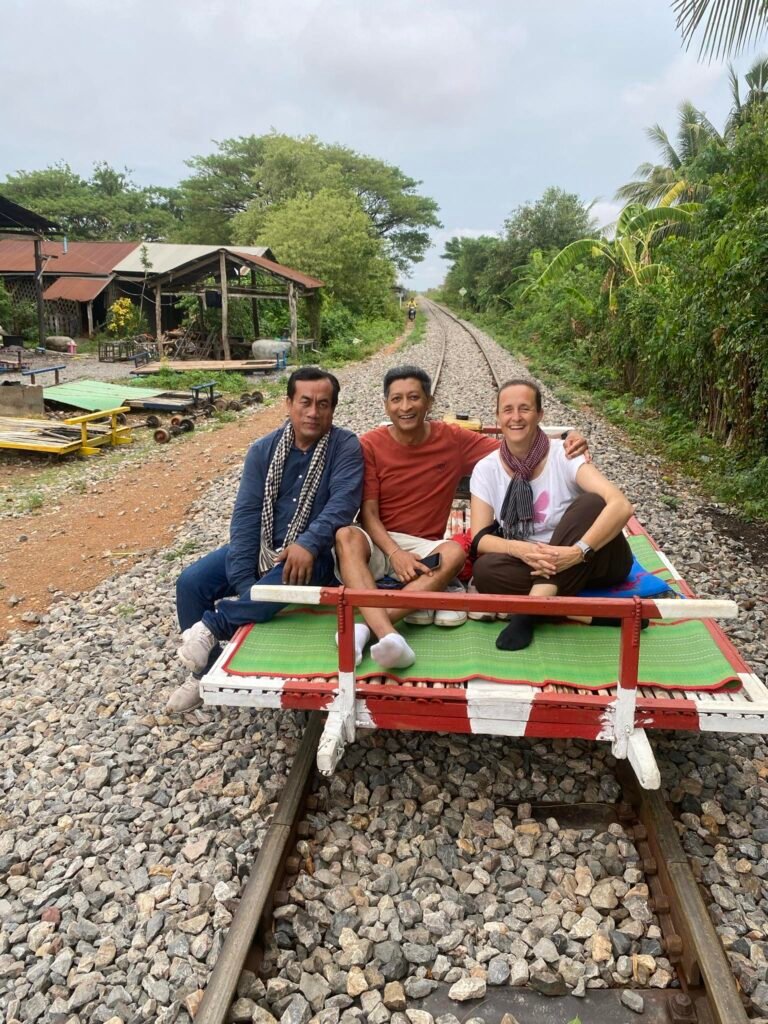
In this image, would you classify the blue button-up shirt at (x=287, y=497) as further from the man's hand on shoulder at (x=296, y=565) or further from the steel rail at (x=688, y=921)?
the steel rail at (x=688, y=921)

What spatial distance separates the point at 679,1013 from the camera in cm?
219

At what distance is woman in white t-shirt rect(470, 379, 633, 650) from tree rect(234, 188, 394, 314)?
2740 centimetres

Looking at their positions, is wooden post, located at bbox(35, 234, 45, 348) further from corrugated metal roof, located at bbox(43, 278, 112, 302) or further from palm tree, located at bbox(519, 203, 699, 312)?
palm tree, located at bbox(519, 203, 699, 312)

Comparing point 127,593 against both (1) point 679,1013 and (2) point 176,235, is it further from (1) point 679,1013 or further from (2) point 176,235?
(2) point 176,235

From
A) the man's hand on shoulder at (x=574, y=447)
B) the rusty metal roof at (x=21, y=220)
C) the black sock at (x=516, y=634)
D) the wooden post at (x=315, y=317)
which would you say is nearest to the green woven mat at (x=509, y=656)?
the black sock at (x=516, y=634)

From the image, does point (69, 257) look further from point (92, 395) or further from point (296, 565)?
point (296, 565)

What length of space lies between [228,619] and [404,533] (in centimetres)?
111

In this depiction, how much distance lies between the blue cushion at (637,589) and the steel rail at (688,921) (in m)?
1.03

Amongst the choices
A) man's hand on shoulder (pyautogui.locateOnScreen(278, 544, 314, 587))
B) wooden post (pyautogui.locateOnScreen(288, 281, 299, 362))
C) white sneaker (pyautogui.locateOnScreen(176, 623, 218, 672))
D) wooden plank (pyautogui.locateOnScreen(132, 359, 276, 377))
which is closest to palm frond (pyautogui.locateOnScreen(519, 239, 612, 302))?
wooden post (pyautogui.locateOnScreen(288, 281, 299, 362))

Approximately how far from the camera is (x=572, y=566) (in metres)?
3.40

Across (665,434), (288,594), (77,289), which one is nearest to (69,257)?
(77,289)

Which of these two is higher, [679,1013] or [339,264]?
[339,264]

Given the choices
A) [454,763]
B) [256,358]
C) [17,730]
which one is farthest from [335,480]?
[256,358]

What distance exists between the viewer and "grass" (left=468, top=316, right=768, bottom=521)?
24.9 ft
